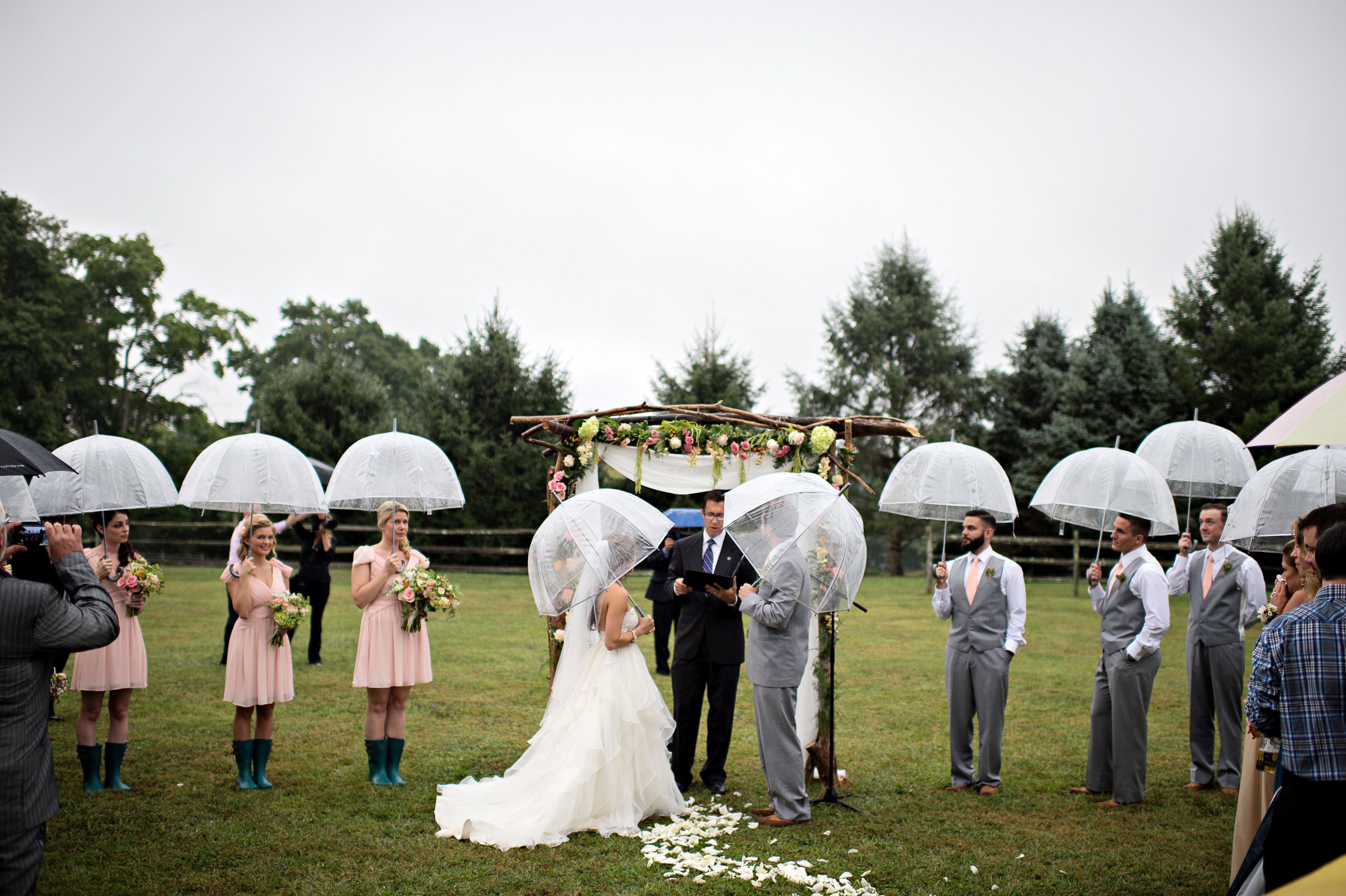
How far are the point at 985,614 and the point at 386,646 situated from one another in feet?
15.3

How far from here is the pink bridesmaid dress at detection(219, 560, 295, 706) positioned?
6.16 metres

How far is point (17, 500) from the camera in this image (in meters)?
5.25

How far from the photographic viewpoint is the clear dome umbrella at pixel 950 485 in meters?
7.00

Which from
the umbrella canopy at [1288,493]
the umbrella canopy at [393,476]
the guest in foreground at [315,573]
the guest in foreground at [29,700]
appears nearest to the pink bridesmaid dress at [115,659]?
the umbrella canopy at [393,476]

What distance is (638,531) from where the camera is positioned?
5.71 meters

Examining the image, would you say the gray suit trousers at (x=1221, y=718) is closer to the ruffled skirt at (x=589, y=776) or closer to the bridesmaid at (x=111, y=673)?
the ruffled skirt at (x=589, y=776)

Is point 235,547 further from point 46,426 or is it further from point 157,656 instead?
point 46,426

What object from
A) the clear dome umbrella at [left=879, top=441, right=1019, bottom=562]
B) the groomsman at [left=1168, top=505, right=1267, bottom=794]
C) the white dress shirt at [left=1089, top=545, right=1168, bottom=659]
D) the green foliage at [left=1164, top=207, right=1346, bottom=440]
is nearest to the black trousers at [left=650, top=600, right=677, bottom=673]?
the clear dome umbrella at [left=879, top=441, right=1019, bottom=562]

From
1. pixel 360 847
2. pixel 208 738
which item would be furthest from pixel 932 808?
pixel 208 738

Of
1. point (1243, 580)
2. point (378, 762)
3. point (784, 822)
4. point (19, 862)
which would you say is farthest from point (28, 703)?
point (1243, 580)

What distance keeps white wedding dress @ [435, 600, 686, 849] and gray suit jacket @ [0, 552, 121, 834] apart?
2.69 metres

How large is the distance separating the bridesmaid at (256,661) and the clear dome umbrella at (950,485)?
15.9 feet

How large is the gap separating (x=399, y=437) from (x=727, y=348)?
1901 cm

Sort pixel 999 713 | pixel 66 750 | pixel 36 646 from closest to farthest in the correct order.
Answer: pixel 36 646
pixel 999 713
pixel 66 750
